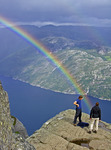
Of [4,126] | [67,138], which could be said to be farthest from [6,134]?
[67,138]

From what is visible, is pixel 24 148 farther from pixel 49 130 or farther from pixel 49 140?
pixel 49 130

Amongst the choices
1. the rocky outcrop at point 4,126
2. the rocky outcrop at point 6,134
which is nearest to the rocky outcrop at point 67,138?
the rocky outcrop at point 6,134

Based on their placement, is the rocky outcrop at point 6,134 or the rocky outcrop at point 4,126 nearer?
the rocky outcrop at point 4,126

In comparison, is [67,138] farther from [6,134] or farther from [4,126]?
[4,126]

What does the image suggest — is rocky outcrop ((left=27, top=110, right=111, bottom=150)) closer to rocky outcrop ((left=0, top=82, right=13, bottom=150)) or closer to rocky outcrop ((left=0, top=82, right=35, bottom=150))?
rocky outcrop ((left=0, top=82, right=35, bottom=150))

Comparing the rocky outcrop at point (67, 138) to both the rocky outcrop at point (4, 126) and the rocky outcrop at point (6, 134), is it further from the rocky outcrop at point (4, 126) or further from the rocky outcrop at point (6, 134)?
the rocky outcrop at point (4, 126)

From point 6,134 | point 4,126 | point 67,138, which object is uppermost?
point 4,126

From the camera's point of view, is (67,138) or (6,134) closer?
(6,134)

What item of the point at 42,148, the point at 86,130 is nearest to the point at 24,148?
the point at 42,148

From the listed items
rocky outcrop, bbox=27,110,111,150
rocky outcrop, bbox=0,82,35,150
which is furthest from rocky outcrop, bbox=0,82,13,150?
rocky outcrop, bbox=27,110,111,150
